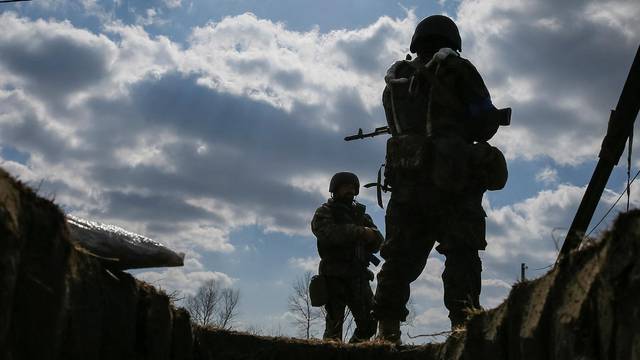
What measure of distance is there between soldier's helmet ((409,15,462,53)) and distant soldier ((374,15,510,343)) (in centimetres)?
19

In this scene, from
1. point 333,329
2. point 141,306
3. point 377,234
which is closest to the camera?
point 141,306

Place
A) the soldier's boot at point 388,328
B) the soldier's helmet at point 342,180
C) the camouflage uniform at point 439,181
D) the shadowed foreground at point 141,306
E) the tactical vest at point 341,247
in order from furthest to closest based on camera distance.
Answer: the soldier's helmet at point 342,180 → the tactical vest at point 341,247 → the soldier's boot at point 388,328 → the camouflage uniform at point 439,181 → the shadowed foreground at point 141,306

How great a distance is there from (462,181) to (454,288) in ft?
2.97

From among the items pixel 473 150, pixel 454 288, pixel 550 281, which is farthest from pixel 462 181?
pixel 550 281

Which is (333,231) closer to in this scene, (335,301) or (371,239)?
(371,239)

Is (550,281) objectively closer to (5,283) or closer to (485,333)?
(485,333)

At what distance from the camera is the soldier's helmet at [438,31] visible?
25.3ft

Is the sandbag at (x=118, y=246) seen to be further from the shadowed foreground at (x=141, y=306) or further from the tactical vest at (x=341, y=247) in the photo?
the tactical vest at (x=341, y=247)

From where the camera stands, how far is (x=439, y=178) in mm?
7020

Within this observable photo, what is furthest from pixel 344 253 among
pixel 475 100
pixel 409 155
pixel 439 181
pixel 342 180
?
pixel 475 100

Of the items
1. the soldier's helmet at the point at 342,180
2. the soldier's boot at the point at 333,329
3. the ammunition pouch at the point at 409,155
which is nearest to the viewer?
the ammunition pouch at the point at 409,155

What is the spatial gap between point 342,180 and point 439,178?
332 cm

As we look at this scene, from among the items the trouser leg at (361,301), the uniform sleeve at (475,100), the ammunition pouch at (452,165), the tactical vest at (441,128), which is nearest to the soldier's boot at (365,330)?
the trouser leg at (361,301)

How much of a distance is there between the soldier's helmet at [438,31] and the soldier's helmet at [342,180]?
8.83 feet
